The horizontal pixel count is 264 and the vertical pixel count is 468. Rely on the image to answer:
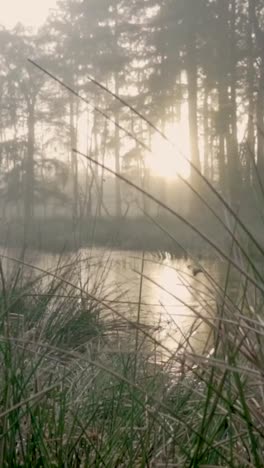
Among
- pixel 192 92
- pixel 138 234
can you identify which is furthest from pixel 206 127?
pixel 138 234

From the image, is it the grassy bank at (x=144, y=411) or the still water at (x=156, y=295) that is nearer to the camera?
the grassy bank at (x=144, y=411)

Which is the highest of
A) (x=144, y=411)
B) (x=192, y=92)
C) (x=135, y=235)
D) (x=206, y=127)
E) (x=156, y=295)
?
(x=192, y=92)

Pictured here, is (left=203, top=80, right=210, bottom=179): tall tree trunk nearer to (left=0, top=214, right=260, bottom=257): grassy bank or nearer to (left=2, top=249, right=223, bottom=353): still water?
(left=0, top=214, right=260, bottom=257): grassy bank

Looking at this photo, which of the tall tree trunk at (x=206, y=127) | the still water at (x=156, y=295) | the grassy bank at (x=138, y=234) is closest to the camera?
the still water at (x=156, y=295)

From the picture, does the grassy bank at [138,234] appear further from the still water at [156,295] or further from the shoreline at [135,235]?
the still water at [156,295]

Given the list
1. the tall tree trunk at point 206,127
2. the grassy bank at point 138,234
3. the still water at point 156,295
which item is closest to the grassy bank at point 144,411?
the still water at point 156,295

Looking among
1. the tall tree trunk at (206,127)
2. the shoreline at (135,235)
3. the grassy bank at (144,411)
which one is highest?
the tall tree trunk at (206,127)

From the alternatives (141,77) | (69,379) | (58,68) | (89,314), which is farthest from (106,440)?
(58,68)

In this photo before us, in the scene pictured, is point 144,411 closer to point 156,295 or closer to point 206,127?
point 156,295

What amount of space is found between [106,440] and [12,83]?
2231 cm

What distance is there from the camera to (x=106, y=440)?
4.16ft

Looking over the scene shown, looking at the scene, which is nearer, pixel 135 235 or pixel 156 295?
pixel 156 295

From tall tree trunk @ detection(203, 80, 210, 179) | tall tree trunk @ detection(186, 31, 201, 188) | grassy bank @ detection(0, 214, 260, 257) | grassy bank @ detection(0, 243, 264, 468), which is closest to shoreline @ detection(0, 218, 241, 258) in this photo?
grassy bank @ detection(0, 214, 260, 257)

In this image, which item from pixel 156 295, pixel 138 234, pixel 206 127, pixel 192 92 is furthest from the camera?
pixel 206 127
